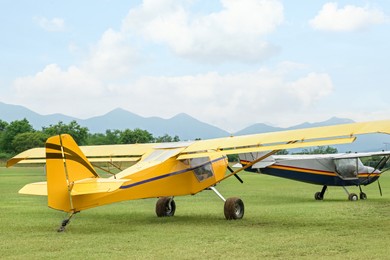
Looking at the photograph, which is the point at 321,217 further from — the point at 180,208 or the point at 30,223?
the point at 30,223

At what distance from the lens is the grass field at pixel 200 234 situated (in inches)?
319

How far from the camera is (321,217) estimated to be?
1299 cm

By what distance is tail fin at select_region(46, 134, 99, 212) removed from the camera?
1019 centimetres

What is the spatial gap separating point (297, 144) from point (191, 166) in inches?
110

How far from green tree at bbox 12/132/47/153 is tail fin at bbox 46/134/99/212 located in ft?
304

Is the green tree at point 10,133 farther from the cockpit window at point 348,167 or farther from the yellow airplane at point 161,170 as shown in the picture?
the yellow airplane at point 161,170

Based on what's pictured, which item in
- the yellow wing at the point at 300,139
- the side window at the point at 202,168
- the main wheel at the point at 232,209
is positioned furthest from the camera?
the side window at the point at 202,168

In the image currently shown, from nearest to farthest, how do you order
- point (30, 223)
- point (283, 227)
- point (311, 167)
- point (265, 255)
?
point (265, 255) → point (283, 227) → point (30, 223) → point (311, 167)

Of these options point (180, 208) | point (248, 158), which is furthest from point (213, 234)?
point (248, 158)

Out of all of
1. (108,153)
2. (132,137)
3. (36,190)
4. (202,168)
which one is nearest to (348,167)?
(202,168)

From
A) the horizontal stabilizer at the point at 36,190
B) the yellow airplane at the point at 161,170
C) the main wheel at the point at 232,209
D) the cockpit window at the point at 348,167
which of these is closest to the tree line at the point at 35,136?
the cockpit window at the point at 348,167

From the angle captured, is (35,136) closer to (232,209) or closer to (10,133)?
(10,133)

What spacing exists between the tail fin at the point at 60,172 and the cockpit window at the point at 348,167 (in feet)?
40.1

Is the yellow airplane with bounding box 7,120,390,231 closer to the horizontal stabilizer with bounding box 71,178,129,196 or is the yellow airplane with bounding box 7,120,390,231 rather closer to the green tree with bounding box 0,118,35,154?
the horizontal stabilizer with bounding box 71,178,129,196
